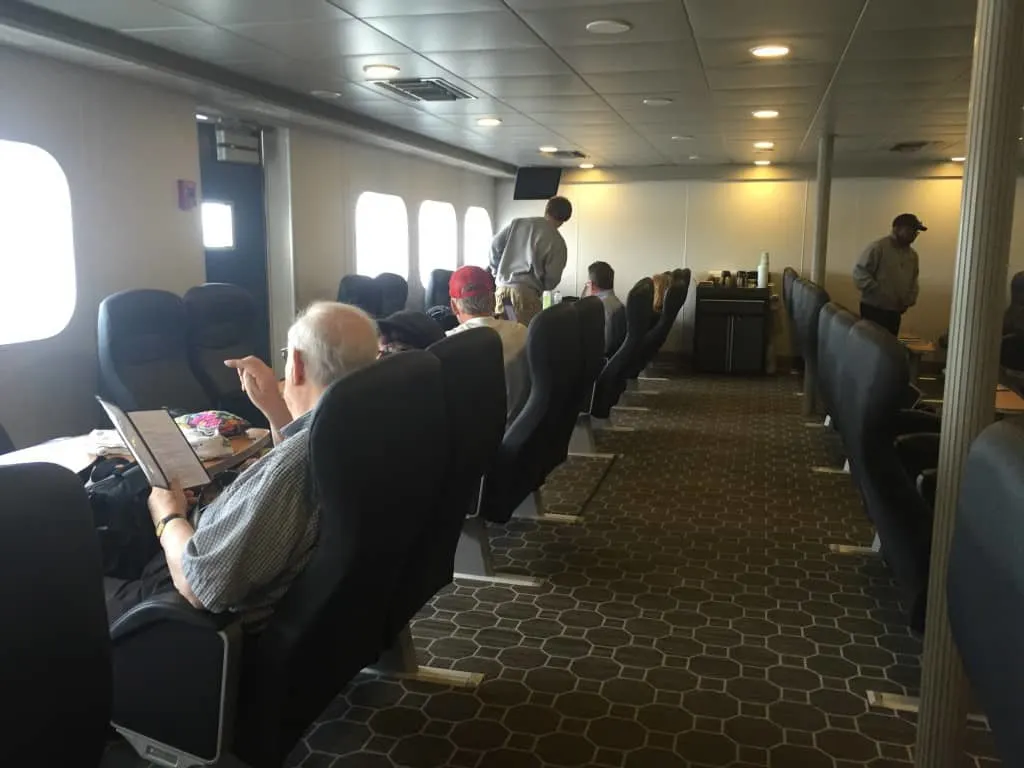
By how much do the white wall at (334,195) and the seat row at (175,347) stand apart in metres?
1.86

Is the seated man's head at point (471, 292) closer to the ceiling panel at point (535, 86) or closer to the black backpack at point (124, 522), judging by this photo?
the ceiling panel at point (535, 86)

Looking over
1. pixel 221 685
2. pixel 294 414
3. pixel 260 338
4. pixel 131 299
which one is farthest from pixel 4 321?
pixel 221 685

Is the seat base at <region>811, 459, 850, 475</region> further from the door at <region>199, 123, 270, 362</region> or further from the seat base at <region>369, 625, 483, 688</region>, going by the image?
the door at <region>199, 123, 270, 362</region>

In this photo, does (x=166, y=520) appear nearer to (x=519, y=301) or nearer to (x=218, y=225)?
(x=519, y=301)

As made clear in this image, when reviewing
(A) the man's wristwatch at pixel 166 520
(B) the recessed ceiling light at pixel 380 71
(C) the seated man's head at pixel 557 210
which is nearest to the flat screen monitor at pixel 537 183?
(C) the seated man's head at pixel 557 210

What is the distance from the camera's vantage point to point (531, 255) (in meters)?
6.17

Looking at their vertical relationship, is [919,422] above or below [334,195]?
below

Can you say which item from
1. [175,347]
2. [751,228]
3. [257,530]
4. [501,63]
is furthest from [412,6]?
[751,228]

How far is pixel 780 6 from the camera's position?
337 cm

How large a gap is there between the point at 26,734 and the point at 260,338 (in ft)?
18.3

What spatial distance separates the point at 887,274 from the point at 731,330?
2218mm

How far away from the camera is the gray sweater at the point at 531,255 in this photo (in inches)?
243

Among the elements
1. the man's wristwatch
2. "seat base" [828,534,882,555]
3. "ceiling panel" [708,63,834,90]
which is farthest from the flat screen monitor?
the man's wristwatch

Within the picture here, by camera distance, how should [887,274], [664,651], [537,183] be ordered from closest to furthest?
[664,651], [887,274], [537,183]
